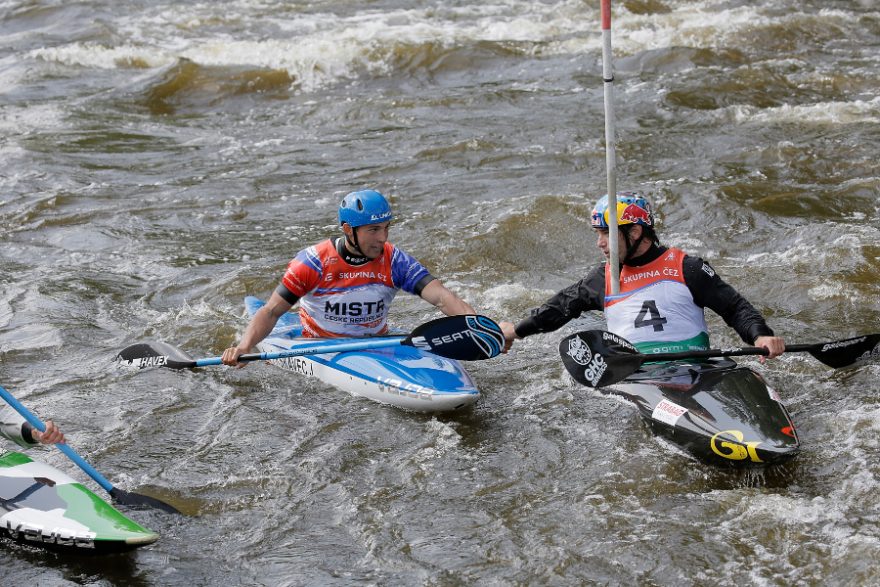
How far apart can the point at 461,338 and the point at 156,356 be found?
83.2 inches

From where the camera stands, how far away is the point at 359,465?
6289mm

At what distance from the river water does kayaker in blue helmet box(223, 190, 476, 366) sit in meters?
0.60

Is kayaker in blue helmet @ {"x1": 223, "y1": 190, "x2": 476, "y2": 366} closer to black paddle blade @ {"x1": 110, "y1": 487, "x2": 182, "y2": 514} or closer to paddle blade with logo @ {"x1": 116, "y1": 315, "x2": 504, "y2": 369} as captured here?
paddle blade with logo @ {"x1": 116, "y1": 315, "x2": 504, "y2": 369}

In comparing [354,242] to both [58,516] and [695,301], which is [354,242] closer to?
[695,301]

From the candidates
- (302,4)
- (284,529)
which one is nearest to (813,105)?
(284,529)

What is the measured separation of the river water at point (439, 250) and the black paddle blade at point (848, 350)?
0.76 ft

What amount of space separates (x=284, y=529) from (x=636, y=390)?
7.22 feet

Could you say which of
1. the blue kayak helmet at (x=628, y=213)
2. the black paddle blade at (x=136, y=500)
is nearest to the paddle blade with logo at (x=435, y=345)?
the blue kayak helmet at (x=628, y=213)

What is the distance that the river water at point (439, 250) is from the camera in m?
5.31

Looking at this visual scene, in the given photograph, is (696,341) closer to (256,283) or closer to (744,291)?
(744,291)

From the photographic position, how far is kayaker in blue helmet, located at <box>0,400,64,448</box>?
530 cm

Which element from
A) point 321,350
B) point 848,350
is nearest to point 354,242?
point 321,350

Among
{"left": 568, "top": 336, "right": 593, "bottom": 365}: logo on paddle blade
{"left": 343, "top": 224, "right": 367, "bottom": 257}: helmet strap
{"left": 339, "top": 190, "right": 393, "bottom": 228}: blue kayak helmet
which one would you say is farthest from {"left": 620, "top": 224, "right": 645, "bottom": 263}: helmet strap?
{"left": 343, "top": 224, "right": 367, "bottom": 257}: helmet strap

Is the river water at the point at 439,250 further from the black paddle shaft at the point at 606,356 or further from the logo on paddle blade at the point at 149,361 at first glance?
the black paddle shaft at the point at 606,356
